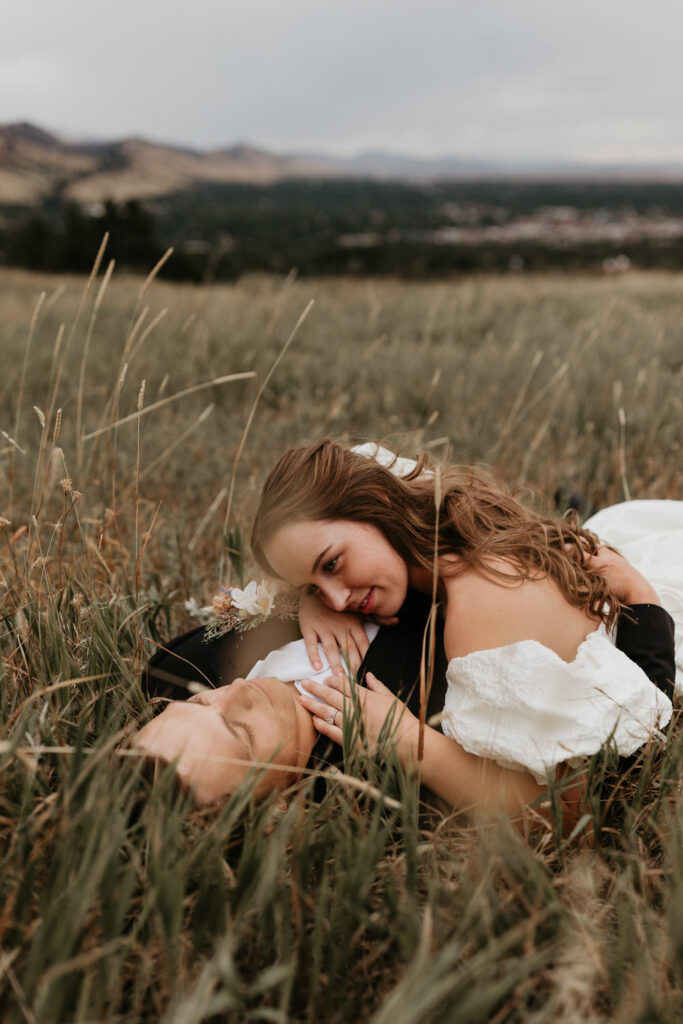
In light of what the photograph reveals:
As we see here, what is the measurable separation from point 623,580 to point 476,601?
1.74ft

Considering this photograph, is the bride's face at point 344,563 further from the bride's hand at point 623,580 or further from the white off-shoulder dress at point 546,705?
the bride's hand at point 623,580

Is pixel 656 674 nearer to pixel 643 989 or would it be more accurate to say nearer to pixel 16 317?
pixel 643 989

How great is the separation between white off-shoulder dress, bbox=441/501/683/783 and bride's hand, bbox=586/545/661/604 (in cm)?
33

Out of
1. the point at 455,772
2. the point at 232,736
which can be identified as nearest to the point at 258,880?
the point at 232,736

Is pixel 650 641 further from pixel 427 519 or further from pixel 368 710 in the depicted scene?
pixel 368 710

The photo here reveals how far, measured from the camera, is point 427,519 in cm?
194

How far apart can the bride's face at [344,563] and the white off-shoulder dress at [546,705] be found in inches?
11.5

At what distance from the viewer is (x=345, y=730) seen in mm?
1306

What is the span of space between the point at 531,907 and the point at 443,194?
89154 millimetres

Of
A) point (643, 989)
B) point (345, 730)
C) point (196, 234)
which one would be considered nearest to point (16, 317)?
point (345, 730)

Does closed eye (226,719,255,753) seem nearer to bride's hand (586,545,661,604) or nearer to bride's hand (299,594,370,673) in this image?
bride's hand (299,594,370,673)

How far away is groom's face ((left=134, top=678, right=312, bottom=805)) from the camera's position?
50.0 inches

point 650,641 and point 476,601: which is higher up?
point 476,601

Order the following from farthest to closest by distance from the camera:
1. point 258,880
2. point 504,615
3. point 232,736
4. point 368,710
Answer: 1. point 504,615
2. point 368,710
3. point 232,736
4. point 258,880
